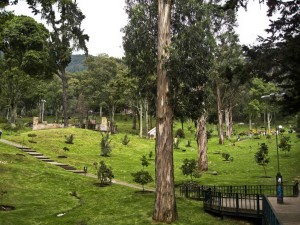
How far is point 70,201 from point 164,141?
8370mm

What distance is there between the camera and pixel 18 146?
36.3m

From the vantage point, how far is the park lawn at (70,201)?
17.0m

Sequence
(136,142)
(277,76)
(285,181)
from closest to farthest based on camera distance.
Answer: (277,76), (285,181), (136,142)

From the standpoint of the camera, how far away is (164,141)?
16.5m

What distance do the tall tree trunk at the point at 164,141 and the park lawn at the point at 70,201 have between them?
863 mm

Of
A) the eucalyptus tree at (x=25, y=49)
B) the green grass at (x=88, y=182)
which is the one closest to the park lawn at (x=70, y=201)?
the green grass at (x=88, y=182)

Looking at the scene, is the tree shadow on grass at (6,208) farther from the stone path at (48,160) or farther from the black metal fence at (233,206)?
the black metal fence at (233,206)

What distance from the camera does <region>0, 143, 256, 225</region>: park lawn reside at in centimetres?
1697

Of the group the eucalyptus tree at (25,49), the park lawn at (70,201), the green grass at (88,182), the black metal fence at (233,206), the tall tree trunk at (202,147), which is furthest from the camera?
the eucalyptus tree at (25,49)

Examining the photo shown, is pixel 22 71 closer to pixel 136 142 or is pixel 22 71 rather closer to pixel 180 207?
pixel 136 142

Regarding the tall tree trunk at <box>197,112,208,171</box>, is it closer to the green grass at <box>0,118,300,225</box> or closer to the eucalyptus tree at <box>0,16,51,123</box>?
the green grass at <box>0,118,300,225</box>

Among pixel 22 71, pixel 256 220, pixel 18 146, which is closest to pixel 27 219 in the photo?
pixel 256 220

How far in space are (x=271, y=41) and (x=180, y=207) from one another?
40.7 feet

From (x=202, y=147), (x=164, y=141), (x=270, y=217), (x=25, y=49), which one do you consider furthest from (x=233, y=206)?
(x=25, y=49)
